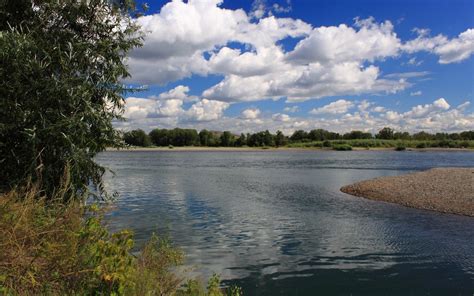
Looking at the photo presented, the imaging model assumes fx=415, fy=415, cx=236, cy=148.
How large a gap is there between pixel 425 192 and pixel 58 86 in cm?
3217

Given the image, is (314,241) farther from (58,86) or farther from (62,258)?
(62,258)

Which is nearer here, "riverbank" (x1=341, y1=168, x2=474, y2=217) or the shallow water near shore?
the shallow water near shore

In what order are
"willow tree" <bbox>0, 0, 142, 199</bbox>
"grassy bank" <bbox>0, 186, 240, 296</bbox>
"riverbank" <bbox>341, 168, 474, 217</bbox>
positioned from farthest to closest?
"riverbank" <bbox>341, 168, 474, 217</bbox> → "willow tree" <bbox>0, 0, 142, 199</bbox> → "grassy bank" <bbox>0, 186, 240, 296</bbox>

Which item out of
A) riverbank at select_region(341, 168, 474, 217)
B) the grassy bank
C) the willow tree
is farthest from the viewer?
riverbank at select_region(341, 168, 474, 217)

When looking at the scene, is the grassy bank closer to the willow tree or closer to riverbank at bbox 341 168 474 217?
the willow tree

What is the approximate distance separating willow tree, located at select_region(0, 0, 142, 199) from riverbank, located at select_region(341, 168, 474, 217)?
79.1ft

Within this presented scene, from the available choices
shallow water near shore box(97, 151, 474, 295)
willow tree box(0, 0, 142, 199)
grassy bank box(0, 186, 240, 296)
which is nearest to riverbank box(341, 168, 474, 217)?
shallow water near shore box(97, 151, 474, 295)

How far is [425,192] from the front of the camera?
119 ft

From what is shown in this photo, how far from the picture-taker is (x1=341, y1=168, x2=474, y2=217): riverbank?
3014 cm

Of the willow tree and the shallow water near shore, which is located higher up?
the willow tree

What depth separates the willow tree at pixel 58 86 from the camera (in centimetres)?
1355

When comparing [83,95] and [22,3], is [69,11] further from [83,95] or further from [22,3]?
[83,95]

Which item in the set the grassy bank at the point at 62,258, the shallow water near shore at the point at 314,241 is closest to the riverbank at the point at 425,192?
the shallow water near shore at the point at 314,241

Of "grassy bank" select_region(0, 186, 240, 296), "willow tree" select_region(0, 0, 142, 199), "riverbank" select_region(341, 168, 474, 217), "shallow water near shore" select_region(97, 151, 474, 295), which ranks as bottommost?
"shallow water near shore" select_region(97, 151, 474, 295)
